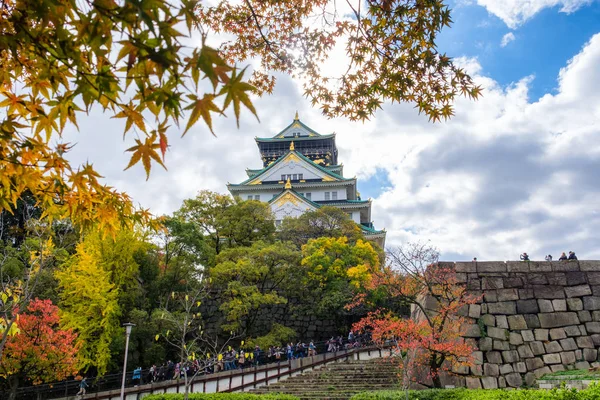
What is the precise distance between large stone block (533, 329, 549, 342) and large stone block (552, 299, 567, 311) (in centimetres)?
73

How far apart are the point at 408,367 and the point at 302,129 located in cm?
3519

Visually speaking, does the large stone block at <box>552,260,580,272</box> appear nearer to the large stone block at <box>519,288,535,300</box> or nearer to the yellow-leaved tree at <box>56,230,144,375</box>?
the large stone block at <box>519,288,535,300</box>

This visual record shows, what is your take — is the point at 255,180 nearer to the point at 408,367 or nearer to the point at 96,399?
the point at 96,399

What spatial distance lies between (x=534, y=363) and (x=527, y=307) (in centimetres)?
147

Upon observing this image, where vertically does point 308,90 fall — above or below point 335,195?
below

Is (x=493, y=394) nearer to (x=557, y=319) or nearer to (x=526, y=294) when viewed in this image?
(x=526, y=294)

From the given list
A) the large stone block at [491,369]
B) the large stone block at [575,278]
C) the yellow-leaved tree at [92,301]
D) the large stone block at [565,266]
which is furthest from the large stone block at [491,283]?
the yellow-leaved tree at [92,301]

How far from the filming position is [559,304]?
11867mm

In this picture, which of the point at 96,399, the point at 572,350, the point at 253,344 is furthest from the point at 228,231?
the point at 572,350

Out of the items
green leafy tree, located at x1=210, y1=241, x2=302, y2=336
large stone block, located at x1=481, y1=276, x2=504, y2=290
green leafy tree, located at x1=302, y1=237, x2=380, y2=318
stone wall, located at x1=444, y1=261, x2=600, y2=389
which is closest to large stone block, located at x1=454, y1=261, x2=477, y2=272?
stone wall, located at x1=444, y1=261, x2=600, y2=389

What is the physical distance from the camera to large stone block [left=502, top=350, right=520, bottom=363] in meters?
11.2

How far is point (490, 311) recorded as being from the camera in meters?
11.8

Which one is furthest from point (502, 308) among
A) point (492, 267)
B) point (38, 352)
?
point (38, 352)

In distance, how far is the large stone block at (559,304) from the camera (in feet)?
38.8
